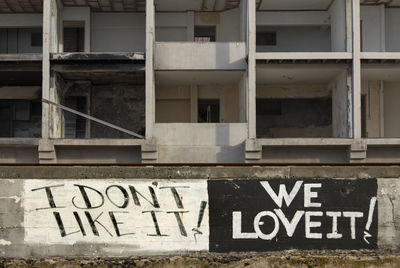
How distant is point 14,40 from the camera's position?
20141 millimetres

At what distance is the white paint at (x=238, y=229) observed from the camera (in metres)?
6.91

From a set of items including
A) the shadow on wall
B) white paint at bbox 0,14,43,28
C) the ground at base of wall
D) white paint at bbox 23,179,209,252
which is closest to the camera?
the ground at base of wall

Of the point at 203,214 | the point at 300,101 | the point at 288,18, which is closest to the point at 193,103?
the point at 300,101

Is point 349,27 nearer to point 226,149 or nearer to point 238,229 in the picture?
point 226,149

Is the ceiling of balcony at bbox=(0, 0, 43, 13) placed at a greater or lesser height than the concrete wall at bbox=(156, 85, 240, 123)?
greater

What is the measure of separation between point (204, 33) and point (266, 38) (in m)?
3.19

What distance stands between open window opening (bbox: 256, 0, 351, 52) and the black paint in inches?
458

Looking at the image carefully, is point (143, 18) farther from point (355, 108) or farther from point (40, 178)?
point (40, 178)

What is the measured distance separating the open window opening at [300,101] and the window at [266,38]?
2.20m

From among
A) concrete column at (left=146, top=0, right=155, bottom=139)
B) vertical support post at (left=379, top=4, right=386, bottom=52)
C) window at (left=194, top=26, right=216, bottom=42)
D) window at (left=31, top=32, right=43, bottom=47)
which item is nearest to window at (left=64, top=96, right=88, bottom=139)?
window at (left=31, top=32, right=43, bottom=47)

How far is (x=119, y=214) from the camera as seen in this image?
6.90 metres

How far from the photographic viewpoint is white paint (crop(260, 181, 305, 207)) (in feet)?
22.6

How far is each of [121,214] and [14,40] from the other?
657 inches

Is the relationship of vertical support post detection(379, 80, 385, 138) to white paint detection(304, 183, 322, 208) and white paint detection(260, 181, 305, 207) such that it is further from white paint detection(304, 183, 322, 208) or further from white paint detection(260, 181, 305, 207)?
white paint detection(260, 181, 305, 207)
